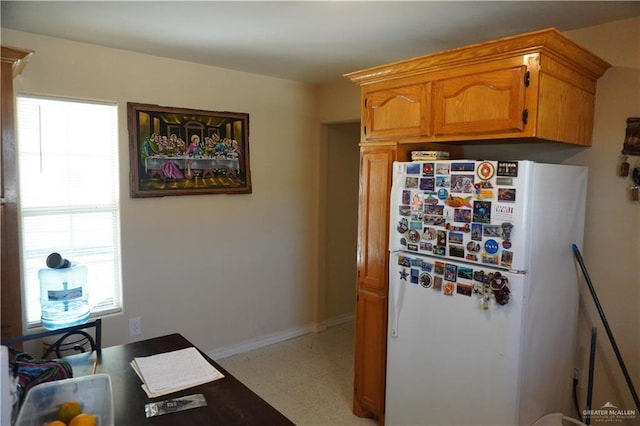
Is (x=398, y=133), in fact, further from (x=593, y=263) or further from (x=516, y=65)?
(x=593, y=263)

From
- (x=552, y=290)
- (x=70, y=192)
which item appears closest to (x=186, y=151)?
(x=70, y=192)

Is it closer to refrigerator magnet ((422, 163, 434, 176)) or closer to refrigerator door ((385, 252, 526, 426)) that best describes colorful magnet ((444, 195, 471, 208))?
refrigerator magnet ((422, 163, 434, 176))

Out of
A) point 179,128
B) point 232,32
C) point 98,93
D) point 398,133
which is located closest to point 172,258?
point 179,128

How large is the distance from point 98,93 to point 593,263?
316 centimetres

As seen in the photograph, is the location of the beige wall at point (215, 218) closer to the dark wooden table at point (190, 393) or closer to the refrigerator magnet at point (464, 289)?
the dark wooden table at point (190, 393)

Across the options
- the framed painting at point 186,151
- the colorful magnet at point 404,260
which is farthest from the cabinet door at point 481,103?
the framed painting at point 186,151

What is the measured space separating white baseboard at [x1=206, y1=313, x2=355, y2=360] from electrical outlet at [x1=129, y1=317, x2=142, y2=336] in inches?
23.6

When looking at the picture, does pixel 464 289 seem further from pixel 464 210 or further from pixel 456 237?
pixel 464 210

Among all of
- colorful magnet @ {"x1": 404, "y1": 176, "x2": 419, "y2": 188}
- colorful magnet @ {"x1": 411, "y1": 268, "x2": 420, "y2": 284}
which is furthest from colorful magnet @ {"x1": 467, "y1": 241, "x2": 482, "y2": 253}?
colorful magnet @ {"x1": 404, "y1": 176, "x2": 419, "y2": 188}

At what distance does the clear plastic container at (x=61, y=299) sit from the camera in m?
2.62

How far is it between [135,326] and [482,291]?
2389mm

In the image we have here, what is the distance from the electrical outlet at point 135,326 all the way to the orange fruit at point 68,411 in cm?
192

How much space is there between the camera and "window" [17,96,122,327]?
8.57 feet

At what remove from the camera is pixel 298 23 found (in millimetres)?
2283
